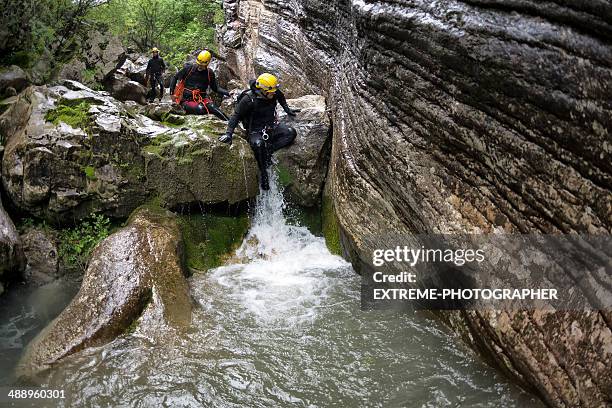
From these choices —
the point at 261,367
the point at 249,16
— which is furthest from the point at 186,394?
the point at 249,16

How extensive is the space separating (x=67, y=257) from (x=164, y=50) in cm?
1892

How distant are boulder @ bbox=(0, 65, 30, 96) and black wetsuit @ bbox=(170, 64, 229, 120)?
127 inches

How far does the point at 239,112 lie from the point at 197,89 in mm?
2589

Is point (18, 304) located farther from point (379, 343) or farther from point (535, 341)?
point (535, 341)

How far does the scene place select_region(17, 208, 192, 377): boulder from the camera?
6281 millimetres

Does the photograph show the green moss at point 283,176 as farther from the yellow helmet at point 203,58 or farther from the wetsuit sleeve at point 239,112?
the yellow helmet at point 203,58

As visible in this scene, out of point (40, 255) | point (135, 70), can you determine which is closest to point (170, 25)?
point (135, 70)

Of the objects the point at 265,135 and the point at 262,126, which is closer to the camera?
the point at 265,135

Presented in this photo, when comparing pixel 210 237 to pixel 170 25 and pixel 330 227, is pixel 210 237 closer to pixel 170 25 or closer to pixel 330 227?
pixel 330 227

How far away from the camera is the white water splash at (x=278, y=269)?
7.35 metres

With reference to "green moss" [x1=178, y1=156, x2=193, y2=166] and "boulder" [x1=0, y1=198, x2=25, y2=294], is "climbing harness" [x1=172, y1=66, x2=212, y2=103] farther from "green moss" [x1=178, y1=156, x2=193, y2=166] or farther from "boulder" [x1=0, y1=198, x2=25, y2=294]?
"boulder" [x1=0, y1=198, x2=25, y2=294]

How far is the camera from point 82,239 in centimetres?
882

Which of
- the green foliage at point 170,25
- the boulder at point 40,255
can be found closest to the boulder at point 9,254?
the boulder at point 40,255

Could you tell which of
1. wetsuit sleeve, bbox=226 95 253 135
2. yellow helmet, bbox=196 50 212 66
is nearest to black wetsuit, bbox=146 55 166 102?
yellow helmet, bbox=196 50 212 66
